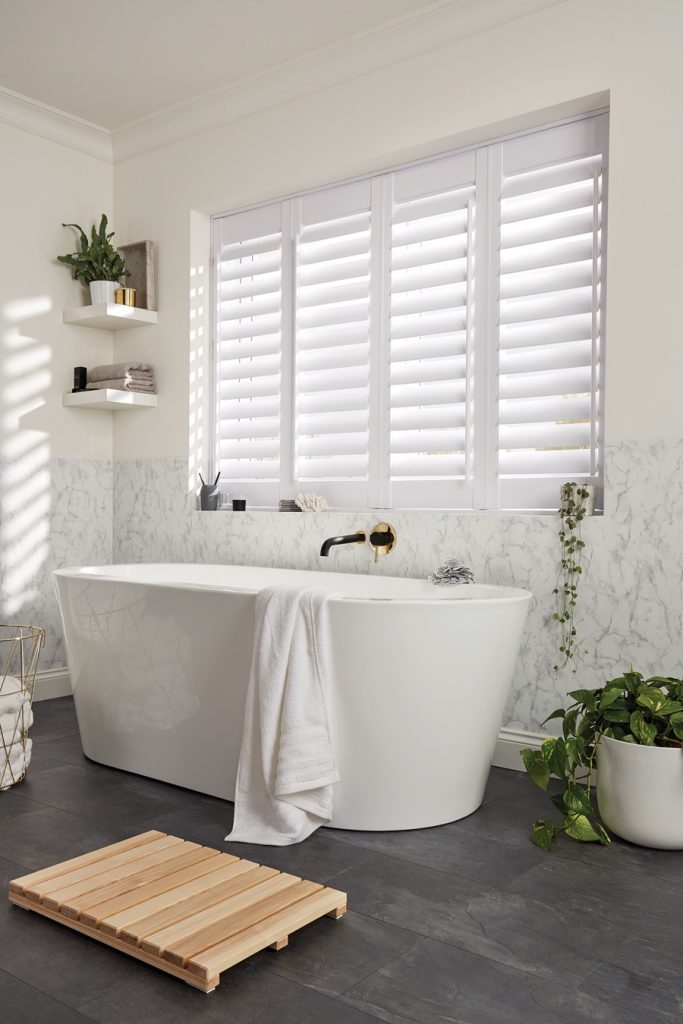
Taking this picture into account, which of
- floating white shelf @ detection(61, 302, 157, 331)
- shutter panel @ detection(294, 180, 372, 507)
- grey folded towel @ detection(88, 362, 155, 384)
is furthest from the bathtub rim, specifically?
floating white shelf @ detection(61, 302, 157, 331)

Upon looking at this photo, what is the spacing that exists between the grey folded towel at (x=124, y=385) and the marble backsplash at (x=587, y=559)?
100 cm

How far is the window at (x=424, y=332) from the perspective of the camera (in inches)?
124

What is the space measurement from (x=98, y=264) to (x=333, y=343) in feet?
4.49

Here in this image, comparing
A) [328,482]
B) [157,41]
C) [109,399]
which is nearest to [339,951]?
[328,482]

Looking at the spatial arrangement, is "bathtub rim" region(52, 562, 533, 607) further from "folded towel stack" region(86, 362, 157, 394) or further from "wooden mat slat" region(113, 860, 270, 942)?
"folded towel stack" region(86, 362, 157, 394)

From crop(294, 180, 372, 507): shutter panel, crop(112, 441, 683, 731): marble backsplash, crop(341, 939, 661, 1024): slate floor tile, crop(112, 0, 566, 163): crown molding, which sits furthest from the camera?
crop(294, 180, 372, 507): shutter panel

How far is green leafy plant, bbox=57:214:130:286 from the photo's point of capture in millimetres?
4312

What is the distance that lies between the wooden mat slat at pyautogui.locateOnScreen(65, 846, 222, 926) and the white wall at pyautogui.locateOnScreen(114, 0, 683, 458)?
183 centimetres

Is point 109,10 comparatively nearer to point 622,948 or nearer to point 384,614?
point 384,614

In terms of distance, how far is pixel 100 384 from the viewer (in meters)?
4.34

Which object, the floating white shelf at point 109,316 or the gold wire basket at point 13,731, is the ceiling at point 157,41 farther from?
the gold wire basket at point 13,731

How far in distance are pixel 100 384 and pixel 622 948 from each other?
135 inches

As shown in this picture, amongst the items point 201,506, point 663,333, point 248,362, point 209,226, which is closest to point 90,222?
point 209,226

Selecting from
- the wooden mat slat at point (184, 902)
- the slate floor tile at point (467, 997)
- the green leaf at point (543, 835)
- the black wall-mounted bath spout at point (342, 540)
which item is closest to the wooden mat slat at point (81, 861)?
the wooden mat slat at point (184, 902)
